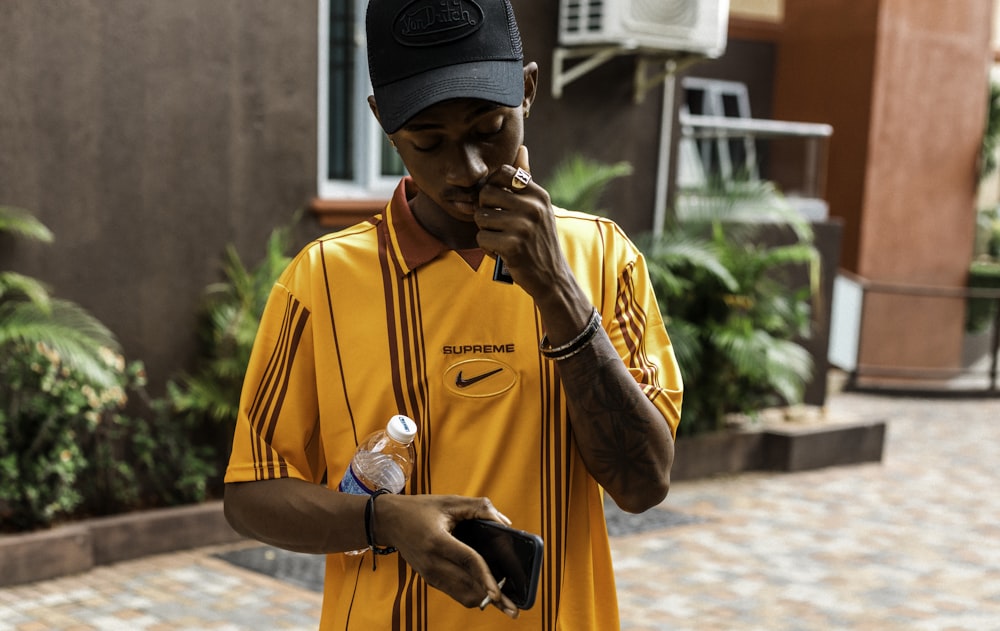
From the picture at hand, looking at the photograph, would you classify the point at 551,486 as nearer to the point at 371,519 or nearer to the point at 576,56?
the point at 371,519

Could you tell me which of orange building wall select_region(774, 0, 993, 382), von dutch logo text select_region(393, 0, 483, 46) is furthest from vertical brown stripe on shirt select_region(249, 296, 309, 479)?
orange building wall select_region(774, 0, 993, 382)

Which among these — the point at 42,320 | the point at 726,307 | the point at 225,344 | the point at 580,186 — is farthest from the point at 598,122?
the point at 42,320

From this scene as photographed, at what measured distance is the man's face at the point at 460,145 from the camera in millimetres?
1769

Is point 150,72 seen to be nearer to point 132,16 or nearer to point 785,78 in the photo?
point 132,16

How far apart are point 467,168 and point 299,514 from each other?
1.88 ft

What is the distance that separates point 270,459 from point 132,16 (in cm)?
562

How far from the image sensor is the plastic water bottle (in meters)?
1.81

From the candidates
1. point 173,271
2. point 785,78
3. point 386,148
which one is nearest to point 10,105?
point 173,271

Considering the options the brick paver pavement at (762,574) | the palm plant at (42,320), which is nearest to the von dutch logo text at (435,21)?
the brick paver pavement at (762,574)

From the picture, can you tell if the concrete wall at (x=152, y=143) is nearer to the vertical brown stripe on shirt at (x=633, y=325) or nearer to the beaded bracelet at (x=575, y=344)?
the vertical brown stripe on shirt at (x=633, y=325)

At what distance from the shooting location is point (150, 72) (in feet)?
23.0

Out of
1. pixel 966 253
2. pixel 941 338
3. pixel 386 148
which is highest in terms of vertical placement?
pixel 386 148

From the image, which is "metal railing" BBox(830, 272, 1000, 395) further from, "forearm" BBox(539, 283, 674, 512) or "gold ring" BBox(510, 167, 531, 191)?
"gold ring" BBox(510, 167, 531, 191)

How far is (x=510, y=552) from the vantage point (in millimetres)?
1665
